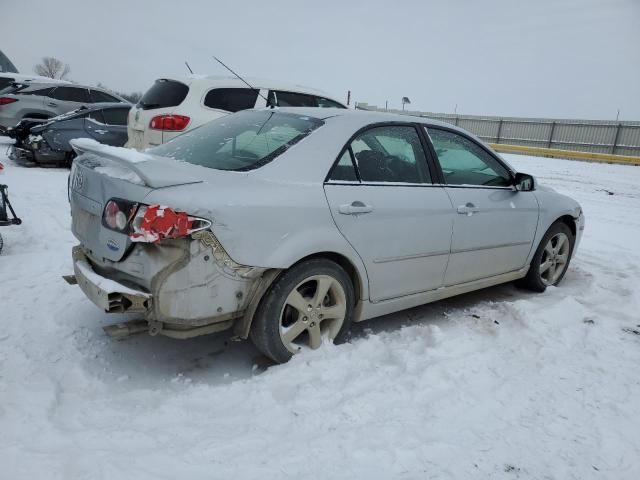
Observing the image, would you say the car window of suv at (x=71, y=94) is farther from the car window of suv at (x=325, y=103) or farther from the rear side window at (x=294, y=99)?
the car window of suv at (x=325, y=103)

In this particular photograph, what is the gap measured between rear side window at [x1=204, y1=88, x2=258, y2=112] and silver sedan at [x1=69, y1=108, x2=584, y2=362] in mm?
3310

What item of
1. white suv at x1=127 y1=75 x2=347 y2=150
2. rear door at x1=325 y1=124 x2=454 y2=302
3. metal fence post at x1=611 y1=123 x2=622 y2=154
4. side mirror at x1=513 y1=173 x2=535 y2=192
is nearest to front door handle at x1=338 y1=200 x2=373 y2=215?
rear door at x1=325 y1=124 x2=454 y2=302

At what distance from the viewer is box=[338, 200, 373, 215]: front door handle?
2895 mm

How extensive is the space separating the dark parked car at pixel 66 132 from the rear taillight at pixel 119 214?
799 centimetres

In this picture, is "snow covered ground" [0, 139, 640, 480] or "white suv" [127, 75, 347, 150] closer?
"snow covered ground" [0, 139, 640, 480]

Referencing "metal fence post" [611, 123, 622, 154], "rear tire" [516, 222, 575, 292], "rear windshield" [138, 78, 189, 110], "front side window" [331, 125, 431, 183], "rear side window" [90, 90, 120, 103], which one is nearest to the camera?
"front side window" [331, 125, 431, 183]

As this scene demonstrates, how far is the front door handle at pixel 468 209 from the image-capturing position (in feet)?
11.6

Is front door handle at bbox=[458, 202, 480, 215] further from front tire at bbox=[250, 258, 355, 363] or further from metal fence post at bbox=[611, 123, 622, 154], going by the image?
metal fence post at bbox=[611, 123, 622, 154]

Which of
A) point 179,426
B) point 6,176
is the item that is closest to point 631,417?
point 179,426

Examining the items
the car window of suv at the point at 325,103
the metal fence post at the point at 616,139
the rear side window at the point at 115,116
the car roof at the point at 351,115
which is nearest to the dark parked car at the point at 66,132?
the rear side window at the point at 115,116

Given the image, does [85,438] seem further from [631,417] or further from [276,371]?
[631,417]

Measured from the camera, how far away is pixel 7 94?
11.6 m

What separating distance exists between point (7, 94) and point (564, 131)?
2407 cm

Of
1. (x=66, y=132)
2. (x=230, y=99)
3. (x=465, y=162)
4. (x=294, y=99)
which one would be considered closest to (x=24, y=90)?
(x=66, y=132)
